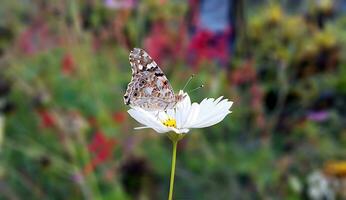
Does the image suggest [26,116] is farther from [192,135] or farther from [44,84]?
[192,135]

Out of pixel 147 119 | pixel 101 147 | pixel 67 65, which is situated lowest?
pixel 147 119

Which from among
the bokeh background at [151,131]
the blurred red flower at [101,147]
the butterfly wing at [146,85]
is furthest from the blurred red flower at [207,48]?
the butterfly wing at [146,85]

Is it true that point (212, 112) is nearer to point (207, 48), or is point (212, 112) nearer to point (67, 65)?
point (67, 65)

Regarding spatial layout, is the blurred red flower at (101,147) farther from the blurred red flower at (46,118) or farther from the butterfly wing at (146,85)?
the butterfly wing at (146,85)

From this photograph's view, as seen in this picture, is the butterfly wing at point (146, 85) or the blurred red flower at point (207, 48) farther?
the blurred red flower at point (207, 48)

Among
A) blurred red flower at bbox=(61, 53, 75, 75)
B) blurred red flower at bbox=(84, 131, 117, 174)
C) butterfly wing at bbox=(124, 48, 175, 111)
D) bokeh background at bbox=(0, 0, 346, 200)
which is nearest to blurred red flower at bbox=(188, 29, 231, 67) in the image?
bokeh background at bbox=(0, 0, 346, 200)

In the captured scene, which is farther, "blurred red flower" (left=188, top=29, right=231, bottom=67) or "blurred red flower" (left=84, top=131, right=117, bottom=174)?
"blurred red flower" (left=188, top=29, right=231, bottom=67)

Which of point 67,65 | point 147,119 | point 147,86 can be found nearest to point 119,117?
point 67,65

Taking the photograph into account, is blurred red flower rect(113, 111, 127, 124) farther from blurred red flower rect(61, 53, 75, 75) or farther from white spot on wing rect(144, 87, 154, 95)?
white spot on wing rect(144, 87, 154, 95)
